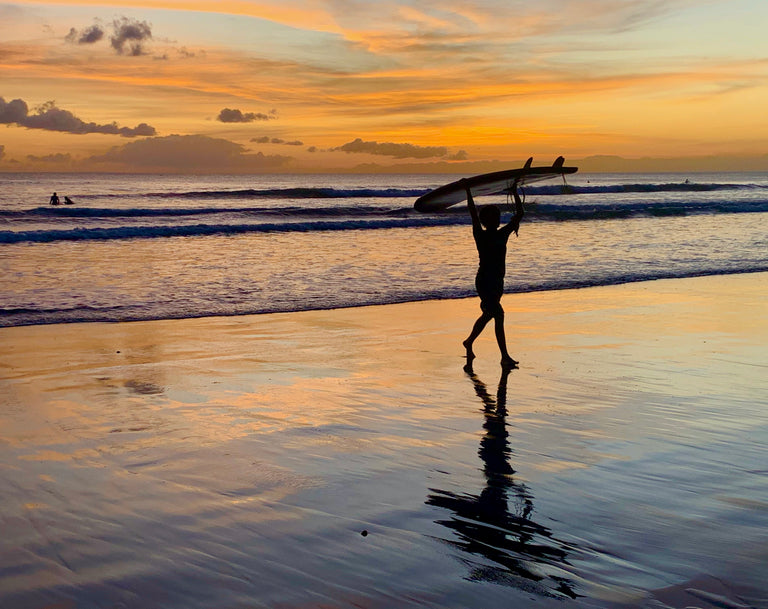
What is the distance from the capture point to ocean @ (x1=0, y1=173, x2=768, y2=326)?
14594 mm

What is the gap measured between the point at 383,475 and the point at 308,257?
55.0ft

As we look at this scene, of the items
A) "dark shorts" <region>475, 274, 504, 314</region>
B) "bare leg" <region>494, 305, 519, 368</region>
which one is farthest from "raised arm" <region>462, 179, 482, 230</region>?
"bare leg" <region>494, 305, 519, 368</region>

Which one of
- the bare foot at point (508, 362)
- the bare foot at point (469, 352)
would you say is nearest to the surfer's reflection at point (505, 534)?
the bare foot at point (508, 362)

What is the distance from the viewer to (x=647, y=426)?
655 cm

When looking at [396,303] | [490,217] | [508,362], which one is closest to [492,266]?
[490,217]

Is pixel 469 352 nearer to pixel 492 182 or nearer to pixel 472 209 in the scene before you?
pixel 472 209

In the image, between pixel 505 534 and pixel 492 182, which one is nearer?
pixel 505 534

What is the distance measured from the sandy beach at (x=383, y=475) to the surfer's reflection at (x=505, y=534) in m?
0.02

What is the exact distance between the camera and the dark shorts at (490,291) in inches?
369

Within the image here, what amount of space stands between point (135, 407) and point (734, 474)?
5.05 metres

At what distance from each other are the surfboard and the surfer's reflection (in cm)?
438

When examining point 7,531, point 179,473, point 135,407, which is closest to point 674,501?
point 179,473

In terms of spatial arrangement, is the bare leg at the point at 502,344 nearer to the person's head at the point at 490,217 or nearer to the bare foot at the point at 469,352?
the bare foot at the point at 469,352

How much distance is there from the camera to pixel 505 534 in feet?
14.6
